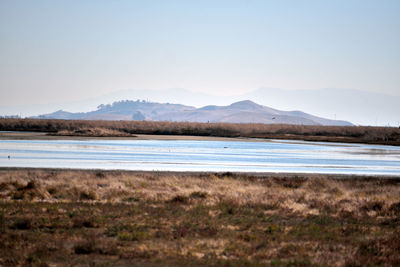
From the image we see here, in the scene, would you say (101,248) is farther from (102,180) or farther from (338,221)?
(102,180)

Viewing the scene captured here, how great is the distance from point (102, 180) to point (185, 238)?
43.1 feet

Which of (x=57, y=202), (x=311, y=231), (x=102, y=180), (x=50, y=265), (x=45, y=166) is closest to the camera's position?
(x=50, y=265)

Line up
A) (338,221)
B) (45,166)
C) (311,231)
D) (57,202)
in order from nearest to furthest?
(311,231) → (338,221) → (57,202) → (45,166)

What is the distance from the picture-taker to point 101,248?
12195 mm

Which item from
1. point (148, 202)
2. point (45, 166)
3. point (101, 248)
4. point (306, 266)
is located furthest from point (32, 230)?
point (45, 166)

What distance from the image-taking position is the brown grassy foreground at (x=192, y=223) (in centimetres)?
1182

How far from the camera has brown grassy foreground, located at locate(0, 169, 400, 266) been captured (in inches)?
465

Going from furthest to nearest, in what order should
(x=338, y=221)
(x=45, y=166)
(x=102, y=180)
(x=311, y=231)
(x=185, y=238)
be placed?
1. (x=45, y=166)
2. (x=102, y=180)
3. (x=338, y=221)
4. (x=311, y=231)
5. (x=185, y=238)

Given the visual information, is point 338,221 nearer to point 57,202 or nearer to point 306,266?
point 306,266

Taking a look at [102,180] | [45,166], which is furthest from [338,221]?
[45,166]

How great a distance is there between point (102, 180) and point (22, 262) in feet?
50.3

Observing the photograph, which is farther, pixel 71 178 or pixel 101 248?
pixel 71 178

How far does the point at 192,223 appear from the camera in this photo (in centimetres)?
1592

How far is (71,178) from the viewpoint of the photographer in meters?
26.7
